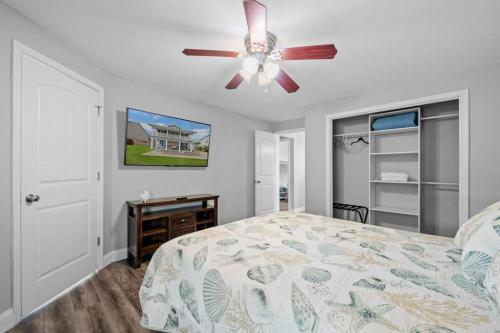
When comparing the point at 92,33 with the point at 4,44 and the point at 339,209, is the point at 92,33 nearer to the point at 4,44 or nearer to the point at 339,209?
the point at 4,44

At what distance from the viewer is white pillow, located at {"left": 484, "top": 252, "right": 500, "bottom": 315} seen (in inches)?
32.7

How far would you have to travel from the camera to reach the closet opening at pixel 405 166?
9.38 feet

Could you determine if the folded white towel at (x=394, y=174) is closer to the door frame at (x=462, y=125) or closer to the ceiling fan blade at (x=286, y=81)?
the door frame at (x=462, y=125)

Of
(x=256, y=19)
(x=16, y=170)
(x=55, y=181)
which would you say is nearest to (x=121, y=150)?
(x=55, y=181)

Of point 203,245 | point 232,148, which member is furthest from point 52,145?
point 232,148

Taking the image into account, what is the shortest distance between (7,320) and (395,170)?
453 centimetres

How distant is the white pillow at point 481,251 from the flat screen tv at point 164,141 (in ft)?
10.8

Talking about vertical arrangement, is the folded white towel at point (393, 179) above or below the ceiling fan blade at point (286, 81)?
below

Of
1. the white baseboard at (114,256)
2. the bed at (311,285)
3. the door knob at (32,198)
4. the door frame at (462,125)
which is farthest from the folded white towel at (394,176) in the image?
the door knob at (32,198)

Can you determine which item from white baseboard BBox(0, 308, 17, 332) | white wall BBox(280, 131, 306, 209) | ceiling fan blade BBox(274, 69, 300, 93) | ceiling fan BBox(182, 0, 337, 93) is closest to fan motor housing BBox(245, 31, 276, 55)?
ceiling fan BBox(182, 0, 337, 93)

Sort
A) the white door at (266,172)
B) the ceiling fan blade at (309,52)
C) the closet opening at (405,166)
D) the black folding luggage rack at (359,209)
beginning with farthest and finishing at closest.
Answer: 1. the white door at (266,172)
2. the black folding luggage rack at (359,209)
3. the closet opening at (405,166)
4. the ceiling fan blade at (309,52)

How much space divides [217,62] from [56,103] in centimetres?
159

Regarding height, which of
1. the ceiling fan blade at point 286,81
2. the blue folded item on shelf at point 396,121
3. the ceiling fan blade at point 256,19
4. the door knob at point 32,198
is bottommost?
the door knob at point 32,198

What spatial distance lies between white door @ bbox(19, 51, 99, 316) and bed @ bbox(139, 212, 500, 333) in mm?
1112
